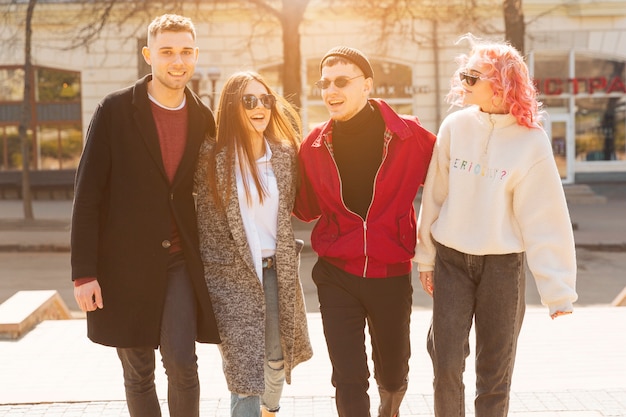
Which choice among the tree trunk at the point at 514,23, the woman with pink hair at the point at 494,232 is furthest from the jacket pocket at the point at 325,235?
the tree trunk at the point at 514,23

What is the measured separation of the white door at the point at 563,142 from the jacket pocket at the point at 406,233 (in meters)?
23.2

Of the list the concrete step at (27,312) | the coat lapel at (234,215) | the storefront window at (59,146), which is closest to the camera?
the coat lapel at (234,215)

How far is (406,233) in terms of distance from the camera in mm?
4023

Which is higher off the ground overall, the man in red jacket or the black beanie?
the black beanie

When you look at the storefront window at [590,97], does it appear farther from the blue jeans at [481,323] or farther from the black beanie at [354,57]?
the blue jeans at [481,323]

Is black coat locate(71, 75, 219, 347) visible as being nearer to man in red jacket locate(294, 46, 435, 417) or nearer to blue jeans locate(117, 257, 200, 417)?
blue jeans locate(117, 257, 200, 417)

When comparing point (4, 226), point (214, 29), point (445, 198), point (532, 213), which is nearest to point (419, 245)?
point (445, 198)

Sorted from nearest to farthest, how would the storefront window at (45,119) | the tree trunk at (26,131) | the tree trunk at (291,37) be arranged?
the tree trunk at (291,37)
the tree trunk at (26,131)
the storefront window at (45,119)

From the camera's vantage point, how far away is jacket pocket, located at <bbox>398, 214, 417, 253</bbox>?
13.1ft

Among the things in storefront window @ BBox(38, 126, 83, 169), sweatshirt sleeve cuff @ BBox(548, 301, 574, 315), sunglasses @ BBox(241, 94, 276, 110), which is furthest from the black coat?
storefront window @ BBox(38, 126, 83, 169)

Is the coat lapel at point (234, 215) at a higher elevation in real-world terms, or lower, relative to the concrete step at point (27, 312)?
higher

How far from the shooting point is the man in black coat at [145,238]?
3686mm

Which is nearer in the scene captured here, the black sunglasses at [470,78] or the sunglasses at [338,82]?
the black sunglasses at [470,78]

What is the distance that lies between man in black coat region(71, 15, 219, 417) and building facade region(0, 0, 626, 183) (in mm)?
21436
